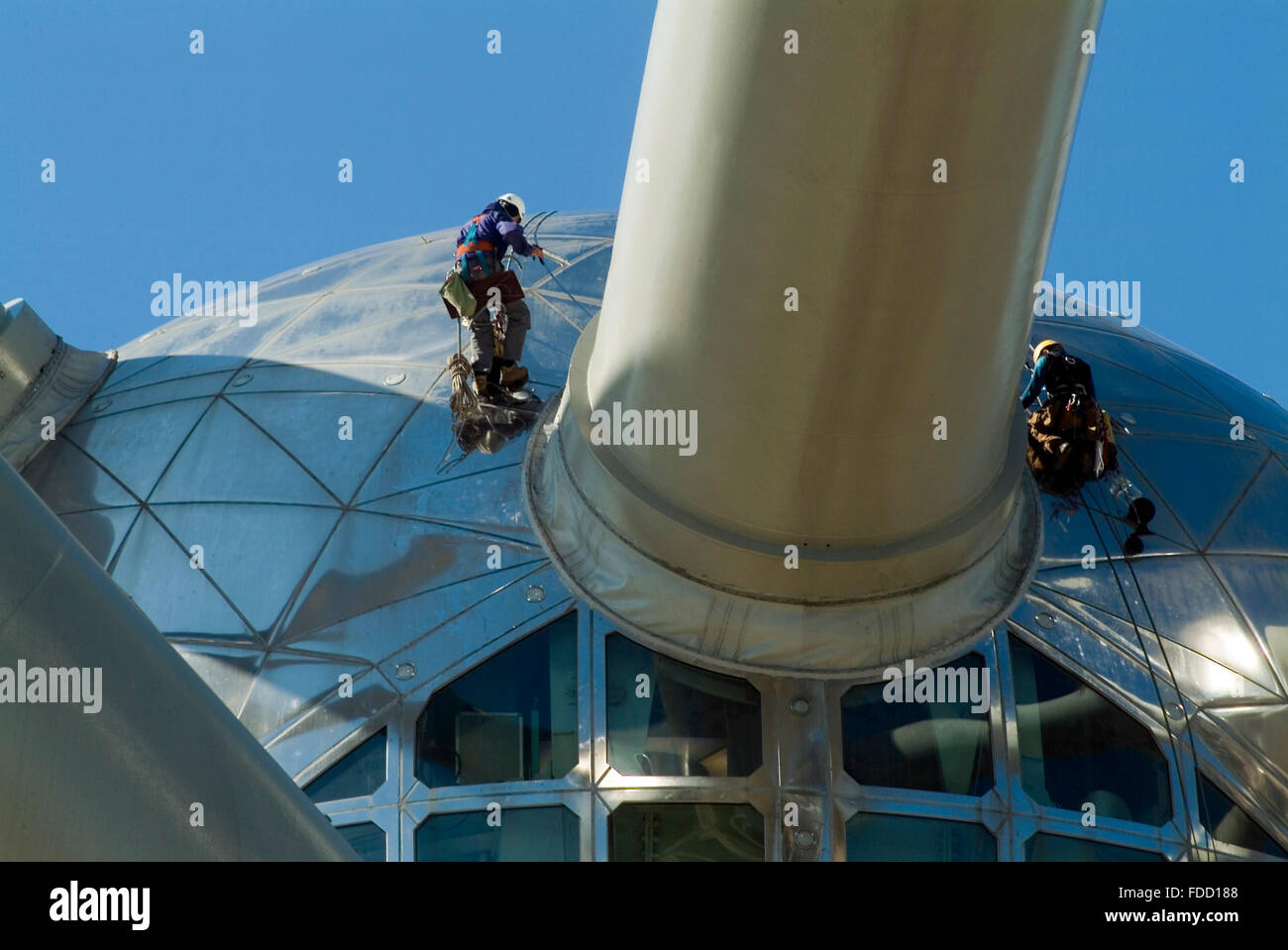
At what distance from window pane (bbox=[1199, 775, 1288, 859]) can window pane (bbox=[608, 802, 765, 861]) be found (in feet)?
8.13

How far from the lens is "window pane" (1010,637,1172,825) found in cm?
980

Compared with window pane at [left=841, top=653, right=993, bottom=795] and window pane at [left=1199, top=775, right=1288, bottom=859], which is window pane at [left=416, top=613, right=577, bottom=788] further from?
window pane at [left=1199, top=775, right=1288, bottom=859]

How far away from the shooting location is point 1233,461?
40.5ft

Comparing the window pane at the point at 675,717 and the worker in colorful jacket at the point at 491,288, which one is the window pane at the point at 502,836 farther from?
the worker in colorful jacket at the point at 491,288

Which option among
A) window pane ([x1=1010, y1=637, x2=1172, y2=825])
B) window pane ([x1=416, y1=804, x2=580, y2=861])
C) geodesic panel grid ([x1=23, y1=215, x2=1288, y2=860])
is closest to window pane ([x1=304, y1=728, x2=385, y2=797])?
geodesic panel grid ([x1=23, y1=215, x2=1288, y2=860])

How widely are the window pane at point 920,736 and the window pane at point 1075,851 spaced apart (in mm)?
378

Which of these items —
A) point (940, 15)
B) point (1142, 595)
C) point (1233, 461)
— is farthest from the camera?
point (1233, 461)

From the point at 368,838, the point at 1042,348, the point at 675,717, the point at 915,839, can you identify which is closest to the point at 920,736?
the point at 915,839

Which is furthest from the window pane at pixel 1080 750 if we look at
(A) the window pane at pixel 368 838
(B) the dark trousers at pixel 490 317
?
(B) the dark trousers at pixel 490 317

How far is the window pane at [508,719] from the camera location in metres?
9.53
